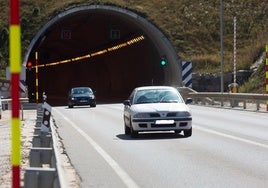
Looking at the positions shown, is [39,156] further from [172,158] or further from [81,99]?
[81,99]

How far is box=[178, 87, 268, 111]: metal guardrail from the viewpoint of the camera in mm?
32156

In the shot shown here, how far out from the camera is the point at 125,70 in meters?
58.0

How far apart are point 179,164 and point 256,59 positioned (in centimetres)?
3812

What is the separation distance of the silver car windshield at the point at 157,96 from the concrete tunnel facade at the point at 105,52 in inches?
1081

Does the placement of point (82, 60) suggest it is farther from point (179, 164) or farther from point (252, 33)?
point (179, 164)

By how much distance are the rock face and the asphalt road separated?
2632 cm

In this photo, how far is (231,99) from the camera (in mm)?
35938

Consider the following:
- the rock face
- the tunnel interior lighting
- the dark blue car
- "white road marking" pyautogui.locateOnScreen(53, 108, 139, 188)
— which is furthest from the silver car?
the tunnel interior lighting

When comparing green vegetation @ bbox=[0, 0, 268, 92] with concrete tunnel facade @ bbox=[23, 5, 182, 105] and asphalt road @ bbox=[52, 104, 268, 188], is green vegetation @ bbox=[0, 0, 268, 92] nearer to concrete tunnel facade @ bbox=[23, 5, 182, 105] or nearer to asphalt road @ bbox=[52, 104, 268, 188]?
concrete tunnel facade @ bbox=[23, 5, 182, 105]

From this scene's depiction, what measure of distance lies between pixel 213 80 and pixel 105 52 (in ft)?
55.4

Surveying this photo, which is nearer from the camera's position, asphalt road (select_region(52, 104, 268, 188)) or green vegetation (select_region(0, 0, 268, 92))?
asphalt road (select_region(52, 104, 268, 188))

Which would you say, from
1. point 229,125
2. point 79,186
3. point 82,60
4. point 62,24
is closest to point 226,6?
point 62,24

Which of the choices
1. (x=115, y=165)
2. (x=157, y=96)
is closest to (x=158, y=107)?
(x=157, y=96)

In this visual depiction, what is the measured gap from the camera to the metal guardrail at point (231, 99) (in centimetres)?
3216
